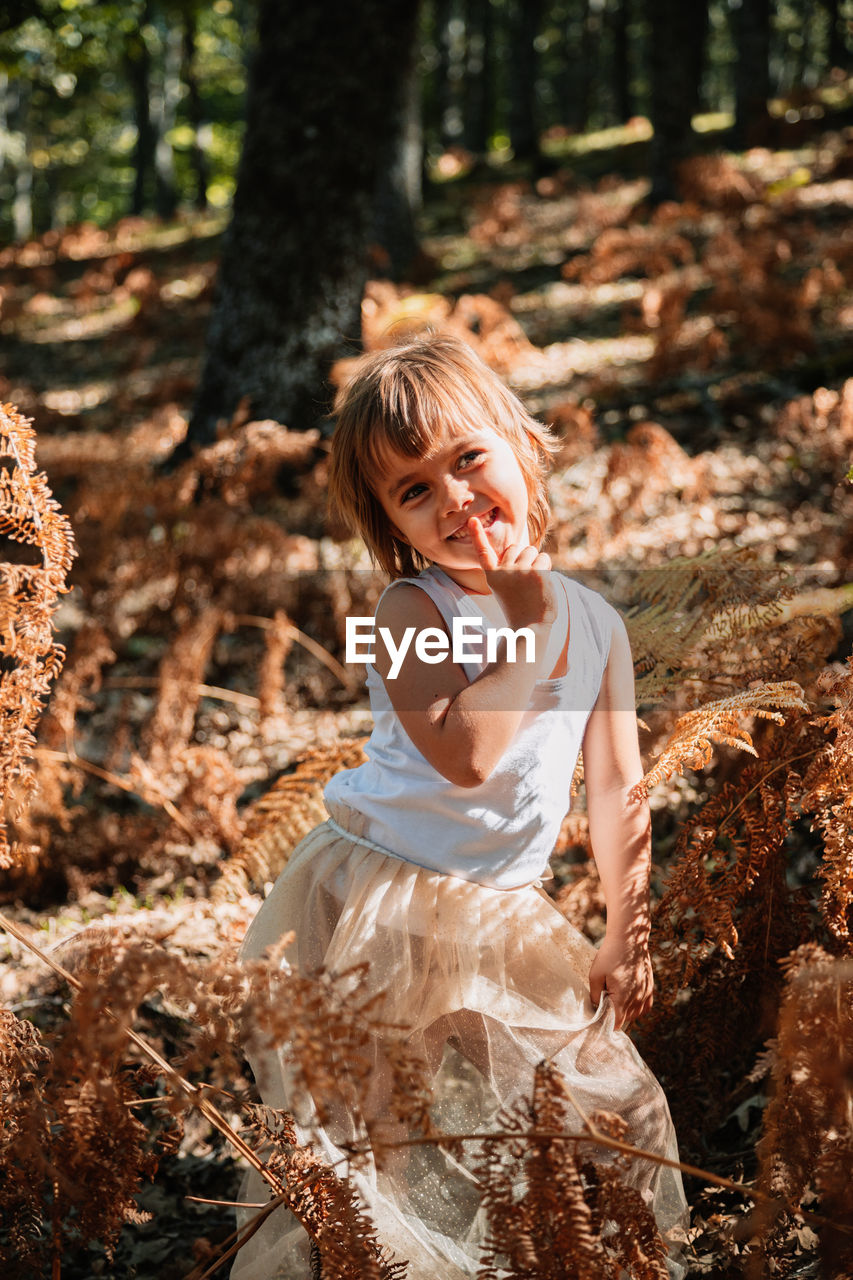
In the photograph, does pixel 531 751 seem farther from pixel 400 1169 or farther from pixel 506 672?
pixel 400 1169

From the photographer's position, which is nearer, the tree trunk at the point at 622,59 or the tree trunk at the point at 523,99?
the tree trunk at the point at 523,99

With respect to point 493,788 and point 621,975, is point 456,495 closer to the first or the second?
point 493,788

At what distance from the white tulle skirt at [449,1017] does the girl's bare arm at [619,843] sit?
0.26 feet

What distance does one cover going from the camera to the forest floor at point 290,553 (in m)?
2.80

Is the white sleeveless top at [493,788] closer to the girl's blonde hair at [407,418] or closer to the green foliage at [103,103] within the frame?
the girl's blonde hair at [407,418]

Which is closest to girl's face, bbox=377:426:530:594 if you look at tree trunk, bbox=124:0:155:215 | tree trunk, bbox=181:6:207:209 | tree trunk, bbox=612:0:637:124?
tree trunk, bbox=181:6:207:209

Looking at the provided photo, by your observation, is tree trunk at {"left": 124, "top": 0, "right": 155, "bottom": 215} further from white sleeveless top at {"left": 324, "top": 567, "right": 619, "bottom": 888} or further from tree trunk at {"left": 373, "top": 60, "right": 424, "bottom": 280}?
white sleeveless top at {"left": 324, "top": 567, "right": 619, "bottom": 888}

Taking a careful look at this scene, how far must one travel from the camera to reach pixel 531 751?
1.94 meters

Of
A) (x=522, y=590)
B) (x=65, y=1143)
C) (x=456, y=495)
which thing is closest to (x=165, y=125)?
(x=456, y=495)

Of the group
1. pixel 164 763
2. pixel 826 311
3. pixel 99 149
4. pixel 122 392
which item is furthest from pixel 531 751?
pixel 99 149

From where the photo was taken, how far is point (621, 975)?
1987 millimetres

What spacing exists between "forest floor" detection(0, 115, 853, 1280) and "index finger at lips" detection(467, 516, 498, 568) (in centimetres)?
92

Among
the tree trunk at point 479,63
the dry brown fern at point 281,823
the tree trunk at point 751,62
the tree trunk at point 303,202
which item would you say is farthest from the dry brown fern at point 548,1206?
the tree trunk at point 479,63

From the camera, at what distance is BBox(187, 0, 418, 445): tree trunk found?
5520 millimetres
